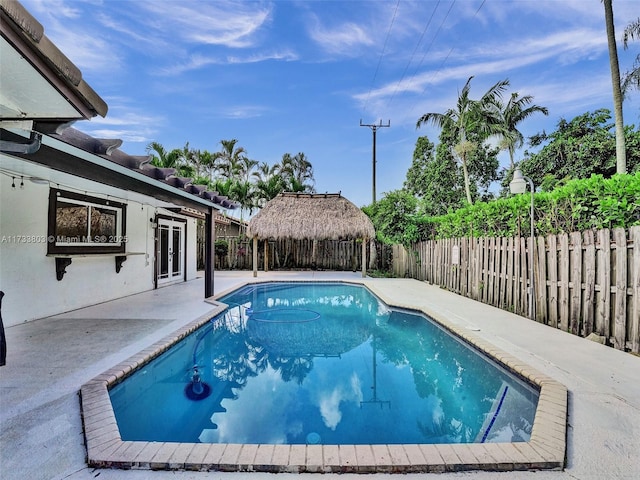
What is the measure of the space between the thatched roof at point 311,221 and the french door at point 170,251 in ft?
12.6

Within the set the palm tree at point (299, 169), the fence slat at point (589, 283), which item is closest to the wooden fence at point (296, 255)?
the palm tree at point (299, 169)

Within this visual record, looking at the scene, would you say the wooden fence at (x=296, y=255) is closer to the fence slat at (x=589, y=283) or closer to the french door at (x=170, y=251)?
the french door at (x=170, y=251)

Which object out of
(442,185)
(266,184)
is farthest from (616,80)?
(266,184)

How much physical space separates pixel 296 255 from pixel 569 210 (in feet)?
46.2

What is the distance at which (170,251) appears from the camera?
37.8 ft

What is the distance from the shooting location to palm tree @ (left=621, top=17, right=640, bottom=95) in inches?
423

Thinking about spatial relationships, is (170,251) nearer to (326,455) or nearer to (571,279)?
(326,455)

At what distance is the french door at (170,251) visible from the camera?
1081cm

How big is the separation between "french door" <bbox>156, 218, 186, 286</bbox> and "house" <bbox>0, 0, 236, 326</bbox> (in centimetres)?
4

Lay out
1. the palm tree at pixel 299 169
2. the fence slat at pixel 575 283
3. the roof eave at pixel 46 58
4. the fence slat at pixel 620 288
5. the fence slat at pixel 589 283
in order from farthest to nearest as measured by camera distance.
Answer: the palm tree at pixel 299 169, the fence slat at pixel 575 283, the fence slat at pixel 589 283, the fence slat at pixel 620 288, the roof eave at pixel 46 58

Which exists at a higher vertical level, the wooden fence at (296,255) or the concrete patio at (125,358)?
the wooden fence at (296,255)

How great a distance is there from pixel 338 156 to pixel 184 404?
2236 cm

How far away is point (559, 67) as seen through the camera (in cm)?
1208

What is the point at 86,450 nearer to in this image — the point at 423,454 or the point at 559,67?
the point at 423,454
